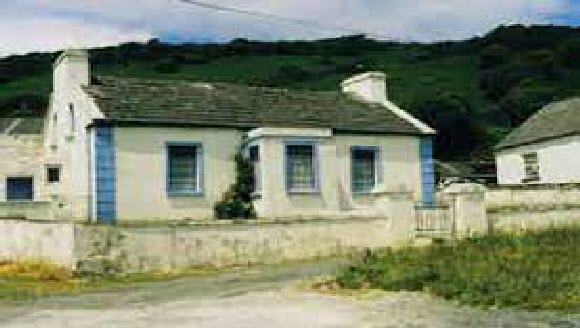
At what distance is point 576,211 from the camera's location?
29.3 meters

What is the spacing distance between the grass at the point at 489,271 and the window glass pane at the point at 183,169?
31.6 feet

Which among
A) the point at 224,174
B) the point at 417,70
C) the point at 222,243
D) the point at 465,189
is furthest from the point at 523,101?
the point at 222,243

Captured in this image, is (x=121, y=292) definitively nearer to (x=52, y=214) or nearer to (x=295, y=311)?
(x=295, y=311)

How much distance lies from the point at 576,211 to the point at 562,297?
42.7 feet

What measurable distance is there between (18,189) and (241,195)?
14003 millimetres

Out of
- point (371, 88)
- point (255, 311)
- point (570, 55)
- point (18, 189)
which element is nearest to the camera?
point (255, 311)

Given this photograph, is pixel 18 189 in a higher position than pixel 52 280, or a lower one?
higher

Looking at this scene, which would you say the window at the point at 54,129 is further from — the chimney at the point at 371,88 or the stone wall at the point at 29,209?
the chimney at the point at 371,88

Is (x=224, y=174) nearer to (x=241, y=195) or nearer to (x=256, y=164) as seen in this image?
(x=241, y=195)

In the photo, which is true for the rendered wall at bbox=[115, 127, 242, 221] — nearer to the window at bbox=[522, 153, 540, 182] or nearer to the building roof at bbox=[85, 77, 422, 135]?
the building roof at bbox=[85, 77, 422, 135]

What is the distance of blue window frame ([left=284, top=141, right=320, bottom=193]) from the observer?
106ft

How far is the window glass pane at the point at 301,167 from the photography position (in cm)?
3238

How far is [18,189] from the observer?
41844mm

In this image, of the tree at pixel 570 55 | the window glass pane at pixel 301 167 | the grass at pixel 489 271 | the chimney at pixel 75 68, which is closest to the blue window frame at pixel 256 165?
the window glass pane at pixel 301 167
